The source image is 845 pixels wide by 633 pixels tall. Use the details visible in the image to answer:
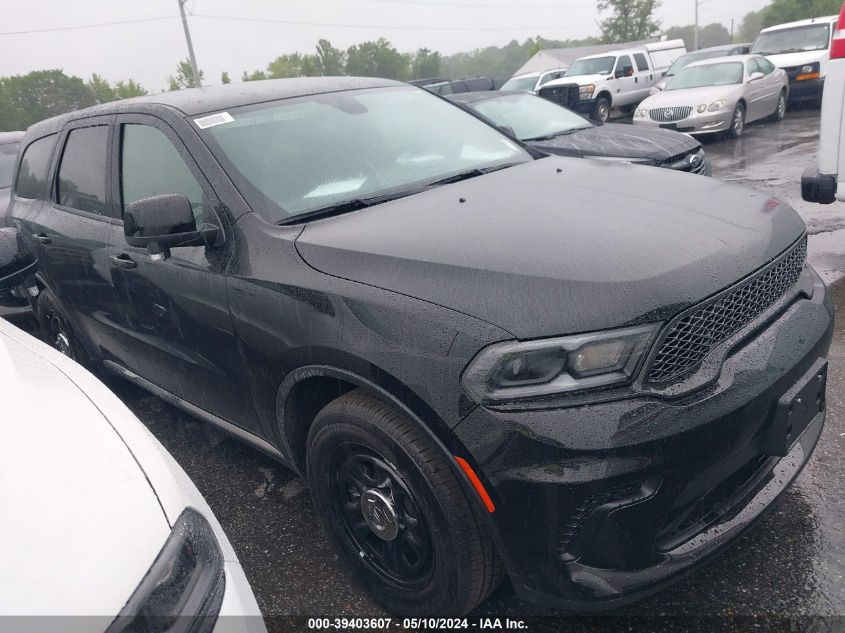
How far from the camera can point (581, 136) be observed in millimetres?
6645

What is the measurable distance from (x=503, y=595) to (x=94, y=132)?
288cm

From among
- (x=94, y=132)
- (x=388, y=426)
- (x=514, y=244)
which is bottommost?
(x=388, y=426)

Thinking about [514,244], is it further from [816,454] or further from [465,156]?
[816,454]

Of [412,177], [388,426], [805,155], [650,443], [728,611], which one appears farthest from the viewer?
[805,155]

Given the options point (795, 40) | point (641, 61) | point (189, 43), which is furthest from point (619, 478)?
point (189, 43)

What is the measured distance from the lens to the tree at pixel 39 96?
72125 millimetres

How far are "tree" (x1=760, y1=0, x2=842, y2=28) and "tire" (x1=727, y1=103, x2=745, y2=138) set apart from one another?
48.6 meters

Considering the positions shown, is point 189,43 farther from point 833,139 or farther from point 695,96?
point 833,139

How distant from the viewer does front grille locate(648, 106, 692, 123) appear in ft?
37.2

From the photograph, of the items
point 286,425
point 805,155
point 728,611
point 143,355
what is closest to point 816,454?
point 728,611

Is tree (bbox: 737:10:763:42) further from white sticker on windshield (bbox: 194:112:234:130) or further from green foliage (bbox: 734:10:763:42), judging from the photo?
white sticker on windshield (bbox: 194:112:234:130)

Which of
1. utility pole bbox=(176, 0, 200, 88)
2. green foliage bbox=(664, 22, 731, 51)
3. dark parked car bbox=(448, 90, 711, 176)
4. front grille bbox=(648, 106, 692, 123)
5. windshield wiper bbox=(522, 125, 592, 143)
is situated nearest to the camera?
dark parked car bbox=(448, 90, 711, 176)

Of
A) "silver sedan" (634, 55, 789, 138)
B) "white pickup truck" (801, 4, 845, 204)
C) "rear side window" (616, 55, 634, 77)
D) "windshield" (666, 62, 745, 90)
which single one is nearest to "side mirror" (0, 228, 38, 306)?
"white pickup truck" (801, 4, 845, 204)

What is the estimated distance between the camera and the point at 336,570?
2.49 m
